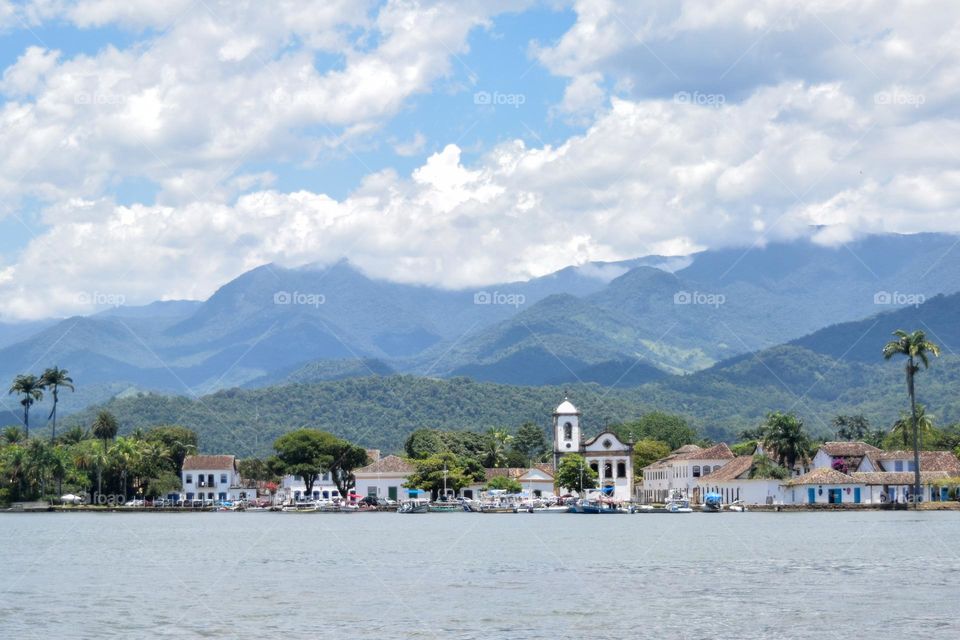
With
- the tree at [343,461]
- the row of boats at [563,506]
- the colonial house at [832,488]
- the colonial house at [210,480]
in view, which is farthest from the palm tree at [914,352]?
the colonial house at [210,480]

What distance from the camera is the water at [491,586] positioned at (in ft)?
114

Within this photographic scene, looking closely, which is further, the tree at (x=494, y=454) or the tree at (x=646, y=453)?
the tree at (x=494, y=454)

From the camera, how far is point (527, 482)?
532 feet

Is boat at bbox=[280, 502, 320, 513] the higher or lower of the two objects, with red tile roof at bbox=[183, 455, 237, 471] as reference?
lower

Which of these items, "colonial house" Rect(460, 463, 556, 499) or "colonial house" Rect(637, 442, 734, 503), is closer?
"colonial house" Rect(637, 442, 734, 503)

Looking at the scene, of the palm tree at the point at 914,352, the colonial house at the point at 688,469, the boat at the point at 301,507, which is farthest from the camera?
the colonial house at the point at 688,469

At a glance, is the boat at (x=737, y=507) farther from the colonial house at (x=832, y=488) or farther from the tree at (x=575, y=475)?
the tree at (x=575, y=475)

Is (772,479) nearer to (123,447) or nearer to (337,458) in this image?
(337,458)

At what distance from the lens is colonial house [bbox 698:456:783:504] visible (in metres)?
132

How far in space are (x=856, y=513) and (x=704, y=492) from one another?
1357 inches

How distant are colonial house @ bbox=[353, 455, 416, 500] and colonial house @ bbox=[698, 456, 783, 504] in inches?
1455

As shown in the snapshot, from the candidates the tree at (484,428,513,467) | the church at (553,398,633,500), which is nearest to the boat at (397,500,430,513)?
the church at (553,398,633,500)

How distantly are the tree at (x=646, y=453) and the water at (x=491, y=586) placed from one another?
101905 millimetres

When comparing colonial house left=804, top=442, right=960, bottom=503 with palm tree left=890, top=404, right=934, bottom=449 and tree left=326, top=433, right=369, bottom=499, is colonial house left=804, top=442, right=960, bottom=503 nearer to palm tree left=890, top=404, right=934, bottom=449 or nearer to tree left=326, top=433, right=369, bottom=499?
palm tree left=890, top=404, right=934, bottom=449
